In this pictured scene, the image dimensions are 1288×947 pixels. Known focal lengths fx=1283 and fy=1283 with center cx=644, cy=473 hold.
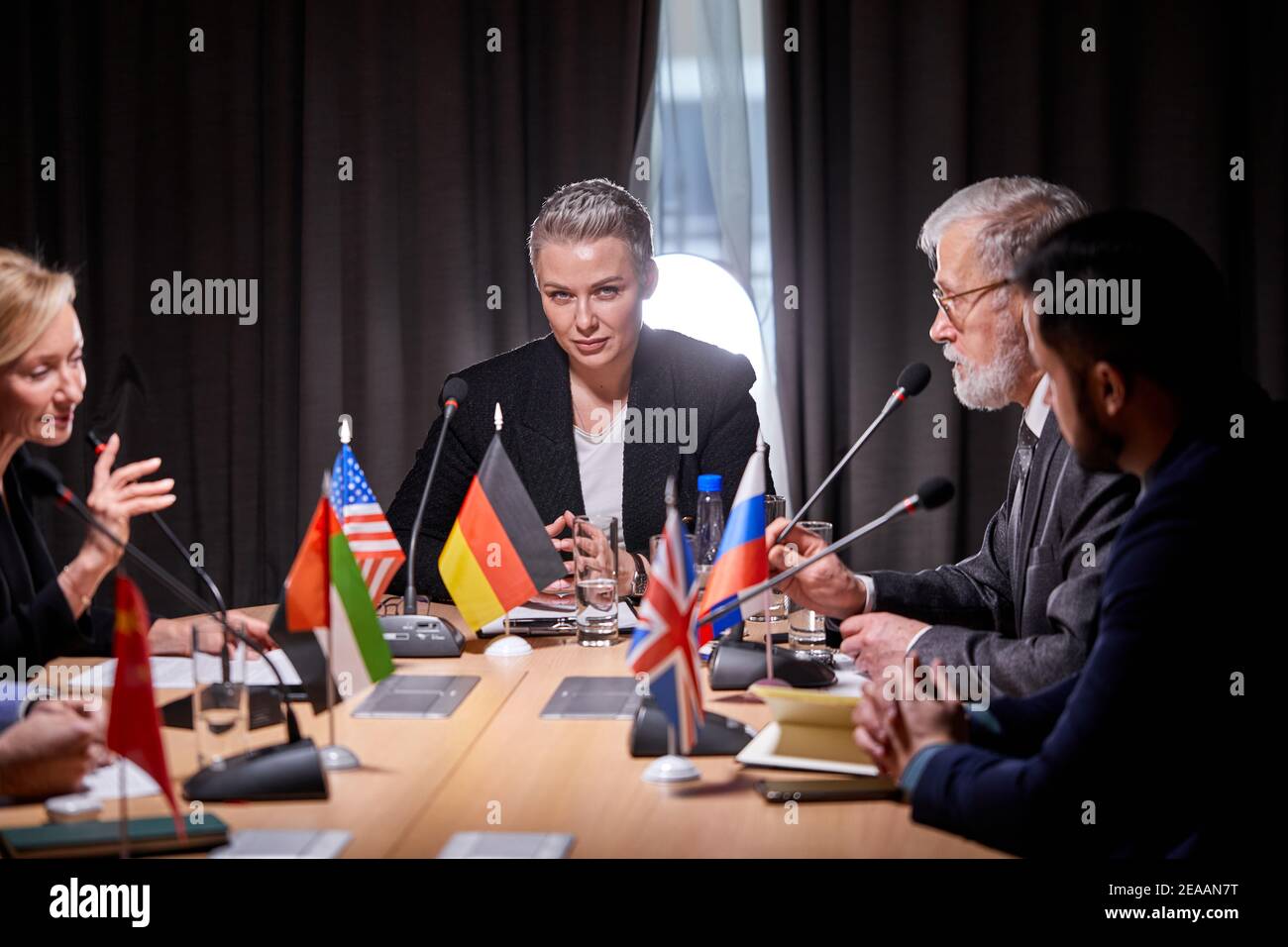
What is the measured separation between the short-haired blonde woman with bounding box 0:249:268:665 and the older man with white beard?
3.31 ft

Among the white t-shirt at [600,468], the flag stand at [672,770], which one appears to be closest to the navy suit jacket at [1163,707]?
the flag stand at [672,770]

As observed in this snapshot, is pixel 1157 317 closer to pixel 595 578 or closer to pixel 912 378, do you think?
pixel 912 378

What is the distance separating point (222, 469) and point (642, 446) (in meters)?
1.79

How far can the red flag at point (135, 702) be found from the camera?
126cm

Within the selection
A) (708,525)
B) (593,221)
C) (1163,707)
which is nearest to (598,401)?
(593,221)

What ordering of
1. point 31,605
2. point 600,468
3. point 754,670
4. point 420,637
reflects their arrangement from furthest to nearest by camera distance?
point 600,468 < point 420,637 < point 31,605 < point 754,670

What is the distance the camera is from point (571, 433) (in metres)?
3.04

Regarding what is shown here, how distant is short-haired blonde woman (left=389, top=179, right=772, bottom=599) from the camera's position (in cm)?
296

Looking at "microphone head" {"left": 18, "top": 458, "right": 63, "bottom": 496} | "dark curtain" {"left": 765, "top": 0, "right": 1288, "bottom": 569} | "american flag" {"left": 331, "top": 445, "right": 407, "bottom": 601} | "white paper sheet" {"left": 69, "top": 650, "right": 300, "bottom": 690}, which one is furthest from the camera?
"dark curtain" {"left": 765, "top": 0, "right": 1288, "bottom": 569}

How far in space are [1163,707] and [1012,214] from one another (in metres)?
1.17

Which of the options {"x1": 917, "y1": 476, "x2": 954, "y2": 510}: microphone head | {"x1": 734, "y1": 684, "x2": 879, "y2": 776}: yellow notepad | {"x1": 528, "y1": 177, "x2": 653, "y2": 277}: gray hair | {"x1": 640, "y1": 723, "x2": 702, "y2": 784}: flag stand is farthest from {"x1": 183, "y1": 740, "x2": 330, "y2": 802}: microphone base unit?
{"x1": 528, "y1": 177, "x2": 653, "y2": 277}: gray hair

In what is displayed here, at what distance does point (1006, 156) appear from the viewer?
12.8 ft

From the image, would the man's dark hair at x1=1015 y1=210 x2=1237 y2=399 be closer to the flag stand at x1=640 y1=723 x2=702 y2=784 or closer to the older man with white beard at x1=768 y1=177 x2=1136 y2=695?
the older man with white beard at x1=768 y1=177 x2=1136 y2=695
